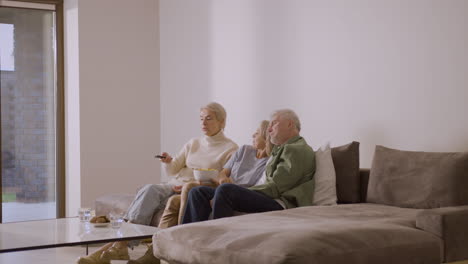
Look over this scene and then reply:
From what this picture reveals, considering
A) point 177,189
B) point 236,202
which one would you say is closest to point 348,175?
point 236,202

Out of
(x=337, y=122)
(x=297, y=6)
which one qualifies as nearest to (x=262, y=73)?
(x=297, y=6)

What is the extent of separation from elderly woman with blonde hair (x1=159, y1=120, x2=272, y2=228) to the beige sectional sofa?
0.90 metres

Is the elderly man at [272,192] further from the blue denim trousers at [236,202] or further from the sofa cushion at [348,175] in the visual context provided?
the sofa cushion at [348,175]

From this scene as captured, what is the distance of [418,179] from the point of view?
13.6 ft

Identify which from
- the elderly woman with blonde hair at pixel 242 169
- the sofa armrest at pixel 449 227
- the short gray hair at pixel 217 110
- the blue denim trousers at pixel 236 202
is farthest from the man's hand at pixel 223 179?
the sofa armrest at pixel 449 227

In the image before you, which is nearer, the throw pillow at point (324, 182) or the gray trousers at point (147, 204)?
the throw pillow at point (324, 182)

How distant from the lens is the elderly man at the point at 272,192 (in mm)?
4371

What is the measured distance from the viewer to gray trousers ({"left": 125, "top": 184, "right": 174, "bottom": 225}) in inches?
205

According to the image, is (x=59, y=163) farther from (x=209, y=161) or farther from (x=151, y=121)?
(x=209, y=161)

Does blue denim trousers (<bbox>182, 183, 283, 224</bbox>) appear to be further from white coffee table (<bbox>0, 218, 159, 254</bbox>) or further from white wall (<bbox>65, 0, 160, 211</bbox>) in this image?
white wall (<bbox>65, 0, 160, 211</bbox>)

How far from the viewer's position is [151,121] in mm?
7930

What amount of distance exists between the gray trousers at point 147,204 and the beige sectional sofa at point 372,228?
1.48 m

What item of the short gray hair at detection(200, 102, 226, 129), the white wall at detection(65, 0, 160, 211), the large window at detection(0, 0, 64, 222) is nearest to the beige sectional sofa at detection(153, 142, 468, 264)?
the short gray hair at detection(200, 102, 226, 129)

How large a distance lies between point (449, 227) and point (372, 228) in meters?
0.41
